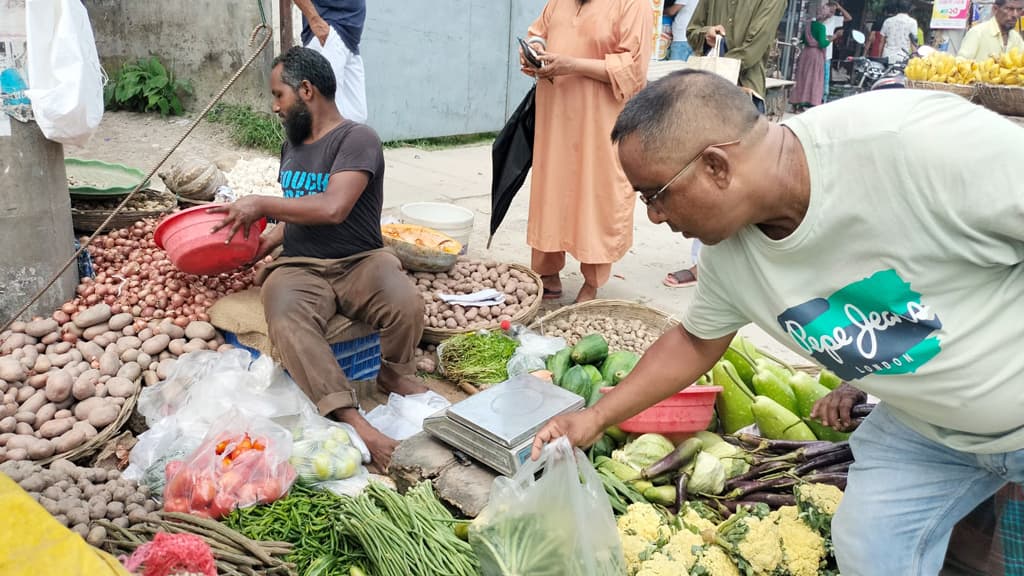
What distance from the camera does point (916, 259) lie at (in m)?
1.62

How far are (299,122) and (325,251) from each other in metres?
0.62

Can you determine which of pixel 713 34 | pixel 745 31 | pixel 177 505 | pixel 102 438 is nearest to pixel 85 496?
pixel 177 505

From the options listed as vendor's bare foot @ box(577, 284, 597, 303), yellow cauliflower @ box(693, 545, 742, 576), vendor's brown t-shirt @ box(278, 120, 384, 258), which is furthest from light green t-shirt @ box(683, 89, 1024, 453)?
vendor's bare foot @ box(577, 284, 597, 303)

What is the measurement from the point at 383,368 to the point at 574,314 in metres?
1.23

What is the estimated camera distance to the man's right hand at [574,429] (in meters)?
2.14

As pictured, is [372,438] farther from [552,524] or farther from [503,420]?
[552,524]

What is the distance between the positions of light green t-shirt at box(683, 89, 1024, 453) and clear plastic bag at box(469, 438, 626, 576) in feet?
2.32

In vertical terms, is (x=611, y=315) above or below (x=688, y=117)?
below

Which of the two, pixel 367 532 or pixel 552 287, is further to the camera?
pixel 552 287

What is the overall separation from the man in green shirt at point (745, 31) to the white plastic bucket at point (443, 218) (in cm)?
234

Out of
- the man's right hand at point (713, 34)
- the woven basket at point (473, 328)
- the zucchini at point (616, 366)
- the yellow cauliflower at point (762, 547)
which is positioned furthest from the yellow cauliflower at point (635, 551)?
the man's right hand at point (713, 34)

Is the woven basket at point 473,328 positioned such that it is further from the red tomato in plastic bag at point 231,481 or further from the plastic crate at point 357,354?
the red tomato in plastic bag at point 231,481

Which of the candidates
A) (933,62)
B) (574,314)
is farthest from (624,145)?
(933,62)

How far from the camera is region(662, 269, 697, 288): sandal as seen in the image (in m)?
5.69
